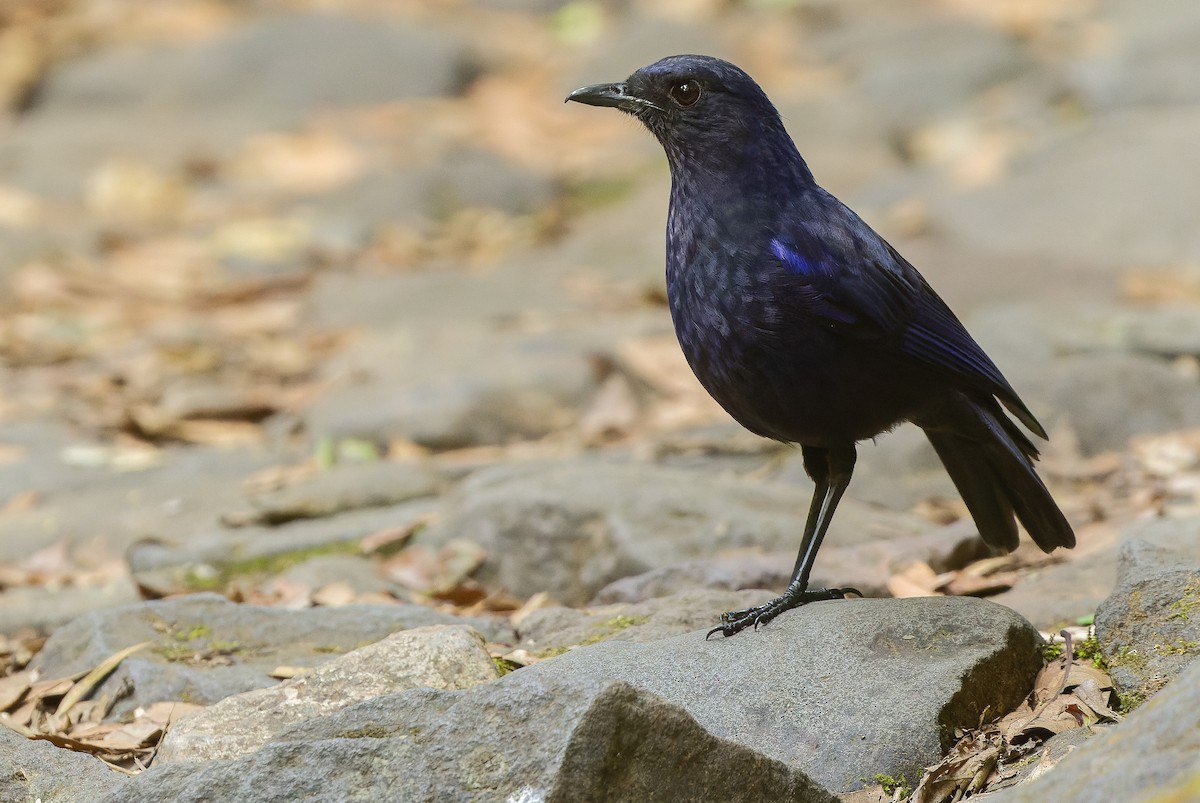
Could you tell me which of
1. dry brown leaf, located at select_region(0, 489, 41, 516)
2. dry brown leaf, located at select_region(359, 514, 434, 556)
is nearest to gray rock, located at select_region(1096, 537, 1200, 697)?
dry brown leaf, located at select_region(359, 514, 434, 556)

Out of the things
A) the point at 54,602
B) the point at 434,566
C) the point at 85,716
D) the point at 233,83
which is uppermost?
the point at 233,83

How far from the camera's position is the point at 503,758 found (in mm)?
2285

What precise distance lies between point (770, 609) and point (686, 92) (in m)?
1.34

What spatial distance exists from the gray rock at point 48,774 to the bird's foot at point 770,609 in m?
1.32

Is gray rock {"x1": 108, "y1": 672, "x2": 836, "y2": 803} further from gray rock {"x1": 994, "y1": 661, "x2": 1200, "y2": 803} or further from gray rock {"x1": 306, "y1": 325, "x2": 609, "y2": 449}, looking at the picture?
gray rock {"x1": 306, "y1": 325, "x2": 609, "y2": 449}

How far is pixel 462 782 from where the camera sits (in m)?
2.27

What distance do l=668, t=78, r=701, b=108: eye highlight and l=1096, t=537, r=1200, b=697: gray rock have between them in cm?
155

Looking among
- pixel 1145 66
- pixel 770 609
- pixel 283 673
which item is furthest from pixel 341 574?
pixel 1145 66

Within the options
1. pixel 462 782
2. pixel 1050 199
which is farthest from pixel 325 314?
pixel 462 782

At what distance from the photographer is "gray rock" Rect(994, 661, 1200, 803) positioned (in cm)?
180

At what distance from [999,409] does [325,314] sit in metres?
5.68

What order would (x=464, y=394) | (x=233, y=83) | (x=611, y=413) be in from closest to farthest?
(x=464, y=394)
(x=611, y=413)
(x=233, y=83)

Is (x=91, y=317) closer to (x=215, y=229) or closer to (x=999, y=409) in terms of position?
(x=215, y=229)

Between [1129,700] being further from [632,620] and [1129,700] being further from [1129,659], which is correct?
[632,620]
